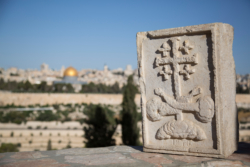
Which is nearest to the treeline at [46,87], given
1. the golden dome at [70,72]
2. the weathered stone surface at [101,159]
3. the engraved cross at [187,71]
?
the golden dome at [70,72]

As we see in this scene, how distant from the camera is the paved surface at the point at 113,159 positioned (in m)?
2.86

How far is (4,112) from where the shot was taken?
27.3m

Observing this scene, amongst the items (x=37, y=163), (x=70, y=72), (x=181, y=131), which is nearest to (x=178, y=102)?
(x=181, y=131)

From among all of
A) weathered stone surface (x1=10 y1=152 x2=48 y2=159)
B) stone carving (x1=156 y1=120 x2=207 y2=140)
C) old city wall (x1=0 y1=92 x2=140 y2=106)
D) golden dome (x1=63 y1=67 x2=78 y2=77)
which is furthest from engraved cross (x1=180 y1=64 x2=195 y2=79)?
golden dome (x1=63 y1=67 x2=78 y2=77)

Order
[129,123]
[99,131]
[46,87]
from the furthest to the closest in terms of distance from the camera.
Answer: [46,87] → [129,123] → [99,131]

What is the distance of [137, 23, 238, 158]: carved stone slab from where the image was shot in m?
3.04

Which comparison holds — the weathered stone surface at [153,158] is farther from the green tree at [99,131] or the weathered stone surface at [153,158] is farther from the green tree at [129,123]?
the green tree at [129,123]

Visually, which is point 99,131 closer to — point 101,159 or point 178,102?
point 101,159

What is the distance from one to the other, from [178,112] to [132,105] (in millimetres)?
9724

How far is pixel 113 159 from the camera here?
313cm

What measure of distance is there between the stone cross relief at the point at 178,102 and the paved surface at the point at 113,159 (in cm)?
32

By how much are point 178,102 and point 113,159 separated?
1136 mm

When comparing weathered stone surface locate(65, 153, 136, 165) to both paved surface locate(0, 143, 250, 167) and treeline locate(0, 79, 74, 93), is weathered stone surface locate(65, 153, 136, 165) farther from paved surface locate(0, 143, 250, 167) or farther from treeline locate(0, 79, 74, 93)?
treeline locate(0, 79, 74, 93)

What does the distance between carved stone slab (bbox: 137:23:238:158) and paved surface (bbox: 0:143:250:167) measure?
0.54 feet
